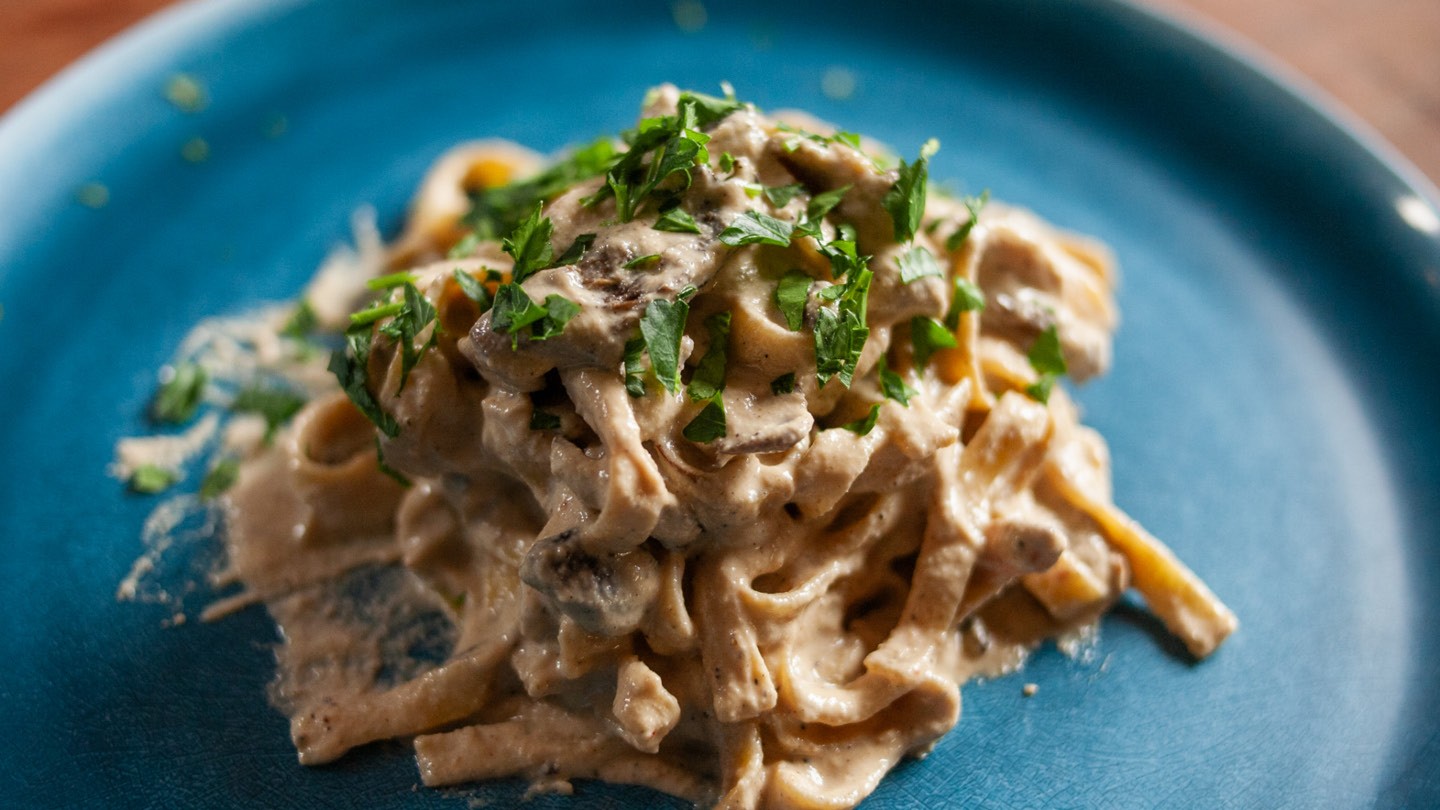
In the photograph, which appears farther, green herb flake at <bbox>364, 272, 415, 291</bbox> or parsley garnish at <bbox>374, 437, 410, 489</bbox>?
parsley garnish at <bbox>374, 437, 410, 489</bbox>

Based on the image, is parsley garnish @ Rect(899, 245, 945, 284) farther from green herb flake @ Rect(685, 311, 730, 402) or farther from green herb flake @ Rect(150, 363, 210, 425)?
green herb flake @ Rect(150, 363, 210, 425)

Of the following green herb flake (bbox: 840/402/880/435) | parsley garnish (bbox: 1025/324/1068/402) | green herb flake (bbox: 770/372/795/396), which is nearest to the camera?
green herb flake (bbox: 770/372/795/396)

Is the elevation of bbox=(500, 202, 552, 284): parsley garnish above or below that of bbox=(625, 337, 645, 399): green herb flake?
above

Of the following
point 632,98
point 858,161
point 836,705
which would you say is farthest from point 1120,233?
point 836,705

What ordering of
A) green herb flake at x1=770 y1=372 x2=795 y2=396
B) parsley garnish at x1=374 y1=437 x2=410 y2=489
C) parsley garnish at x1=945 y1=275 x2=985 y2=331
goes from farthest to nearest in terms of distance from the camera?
parsley garnish at x1=945 y1=275 x2=985 y2=331
parsley garnish at x1=374 y1=437 x2=410 y2=489
green herb flake at x1=770 y1=372 x2=795 y2=396

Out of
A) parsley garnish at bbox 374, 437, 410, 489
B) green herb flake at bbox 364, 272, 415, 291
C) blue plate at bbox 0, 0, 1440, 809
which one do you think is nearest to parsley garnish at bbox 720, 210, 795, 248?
green herb flake at bbox 364, 272, 415, 291

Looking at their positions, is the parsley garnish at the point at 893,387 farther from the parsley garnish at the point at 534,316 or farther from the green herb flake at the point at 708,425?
the parsley garnish at the point at 534,316

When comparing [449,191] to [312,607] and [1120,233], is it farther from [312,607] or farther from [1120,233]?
[1120,233]
